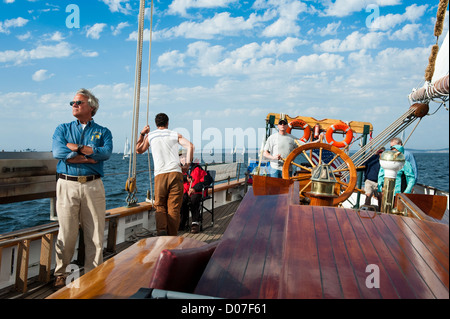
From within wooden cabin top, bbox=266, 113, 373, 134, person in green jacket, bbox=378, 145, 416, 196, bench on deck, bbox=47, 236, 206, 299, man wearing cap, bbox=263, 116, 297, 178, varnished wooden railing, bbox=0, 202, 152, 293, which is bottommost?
varnished wooden railing, bbox=0, 202, 152, 293

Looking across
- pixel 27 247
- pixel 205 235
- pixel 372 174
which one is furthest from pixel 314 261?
pixel 372 174

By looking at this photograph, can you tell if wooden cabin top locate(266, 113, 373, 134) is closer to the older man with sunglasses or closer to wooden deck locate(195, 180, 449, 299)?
the older man with sunglasses

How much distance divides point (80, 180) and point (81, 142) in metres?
0.31

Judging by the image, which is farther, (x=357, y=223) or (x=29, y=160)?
(x=29, y=160)

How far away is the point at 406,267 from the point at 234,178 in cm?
773

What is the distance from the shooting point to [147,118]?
391 cm

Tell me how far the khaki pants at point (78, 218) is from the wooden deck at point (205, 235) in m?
0.17

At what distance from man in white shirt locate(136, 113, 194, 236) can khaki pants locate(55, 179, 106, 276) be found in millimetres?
787

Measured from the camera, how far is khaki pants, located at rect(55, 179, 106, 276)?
2.54 meters

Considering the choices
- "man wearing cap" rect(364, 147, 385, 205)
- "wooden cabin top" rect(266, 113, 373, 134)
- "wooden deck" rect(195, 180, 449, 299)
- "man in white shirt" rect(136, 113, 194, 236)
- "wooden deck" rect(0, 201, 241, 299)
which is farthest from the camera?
"wooden cabin top" rect(266, 113, 373, 134)

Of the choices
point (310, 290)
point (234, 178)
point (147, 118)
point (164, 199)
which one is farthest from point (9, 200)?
point (234, 178)

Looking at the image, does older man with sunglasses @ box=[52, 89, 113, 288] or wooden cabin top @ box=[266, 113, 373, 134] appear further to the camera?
→ wooden cabin top @ box=[266, 113, 373, 134]

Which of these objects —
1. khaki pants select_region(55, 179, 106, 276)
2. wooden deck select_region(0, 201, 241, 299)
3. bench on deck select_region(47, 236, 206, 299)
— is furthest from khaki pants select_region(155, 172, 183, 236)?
bench on deck select_region(47, 236, 206, 299)
